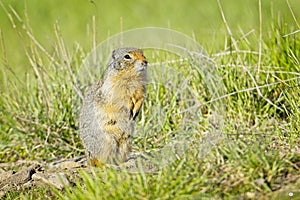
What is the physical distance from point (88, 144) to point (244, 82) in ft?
4.77

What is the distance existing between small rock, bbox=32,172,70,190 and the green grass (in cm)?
8

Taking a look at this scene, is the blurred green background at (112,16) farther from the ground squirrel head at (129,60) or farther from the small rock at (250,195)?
the small rock at (250,195)

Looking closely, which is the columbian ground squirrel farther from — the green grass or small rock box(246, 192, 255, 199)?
small rock box(246, 192, 255, 199)

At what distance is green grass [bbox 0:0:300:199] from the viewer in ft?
13.4

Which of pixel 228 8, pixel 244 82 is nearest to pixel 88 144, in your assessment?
pixel 244 82

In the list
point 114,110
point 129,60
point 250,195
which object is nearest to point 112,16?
point 114,110

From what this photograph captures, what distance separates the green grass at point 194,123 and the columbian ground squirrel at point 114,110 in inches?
11.6

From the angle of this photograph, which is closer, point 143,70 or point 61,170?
point 143,70

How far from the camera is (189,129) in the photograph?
18.6 feet

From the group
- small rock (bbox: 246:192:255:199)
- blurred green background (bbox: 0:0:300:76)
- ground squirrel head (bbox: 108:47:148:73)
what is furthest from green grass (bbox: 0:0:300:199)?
blurred green background (bbox: 0:0:300:76)

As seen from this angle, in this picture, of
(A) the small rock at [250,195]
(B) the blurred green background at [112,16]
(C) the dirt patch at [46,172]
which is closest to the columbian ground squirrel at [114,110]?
(C) the dirt patch at [46,172]

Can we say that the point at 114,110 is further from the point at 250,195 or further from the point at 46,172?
the point at 250,195

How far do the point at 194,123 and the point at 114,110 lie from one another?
81 centimetres

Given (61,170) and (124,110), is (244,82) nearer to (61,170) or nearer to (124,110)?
(124,110)
